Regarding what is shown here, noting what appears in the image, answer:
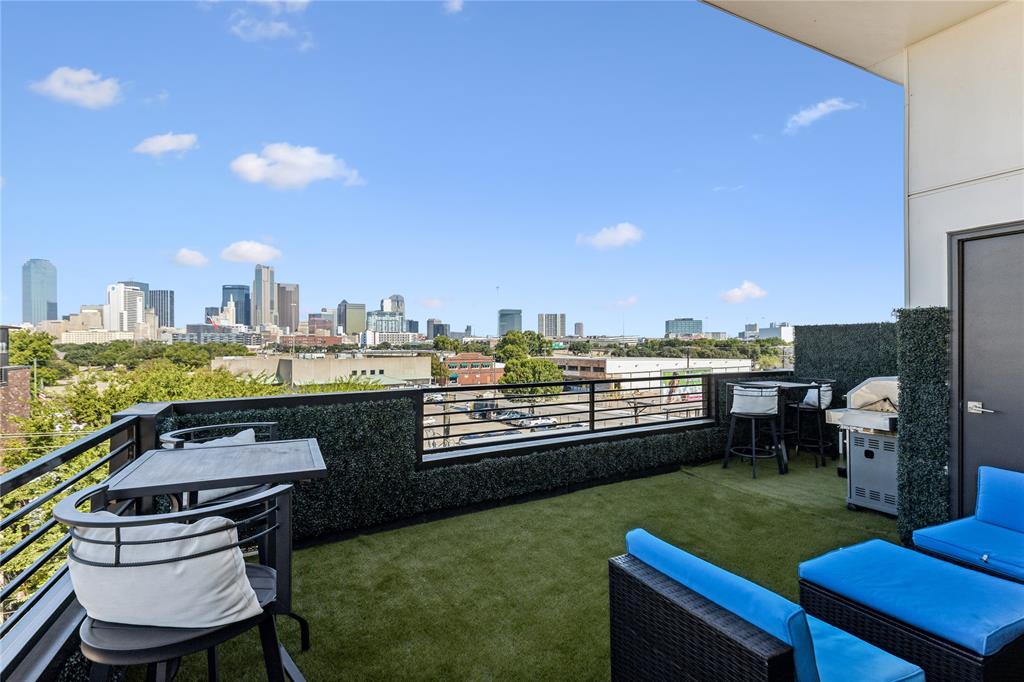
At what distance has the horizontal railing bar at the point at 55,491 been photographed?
140cm

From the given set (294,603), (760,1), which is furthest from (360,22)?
(294,603)

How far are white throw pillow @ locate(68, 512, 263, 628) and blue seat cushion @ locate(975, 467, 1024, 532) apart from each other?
3.41m

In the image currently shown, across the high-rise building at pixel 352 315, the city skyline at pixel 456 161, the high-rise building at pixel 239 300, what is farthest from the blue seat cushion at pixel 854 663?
the high-rise building at pixel 239 300

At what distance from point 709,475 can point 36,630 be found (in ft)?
16.4

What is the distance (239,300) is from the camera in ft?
122

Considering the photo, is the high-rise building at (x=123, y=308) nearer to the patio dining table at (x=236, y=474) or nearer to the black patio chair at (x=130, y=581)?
the patio dining table at (x=236, y=474)

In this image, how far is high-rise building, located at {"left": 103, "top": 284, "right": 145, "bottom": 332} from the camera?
65.1 feet

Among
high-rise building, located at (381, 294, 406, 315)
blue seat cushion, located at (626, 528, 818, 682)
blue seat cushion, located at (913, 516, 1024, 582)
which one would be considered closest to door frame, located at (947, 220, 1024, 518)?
blue seat cushion, located at (913, 516, 1024, 582)

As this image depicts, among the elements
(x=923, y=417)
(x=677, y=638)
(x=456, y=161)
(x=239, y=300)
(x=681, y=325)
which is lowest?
(x=677, y=638)

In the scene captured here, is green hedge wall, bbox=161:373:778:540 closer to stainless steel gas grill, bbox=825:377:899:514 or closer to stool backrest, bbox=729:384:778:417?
stool backrest, bbox=729:384:778:417

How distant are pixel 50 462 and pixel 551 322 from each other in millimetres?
36870

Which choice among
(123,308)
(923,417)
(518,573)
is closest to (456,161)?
(123,308)

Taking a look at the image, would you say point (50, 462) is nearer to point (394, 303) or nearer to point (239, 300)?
point (239, 300)

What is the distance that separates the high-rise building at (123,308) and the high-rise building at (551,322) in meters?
21.9
